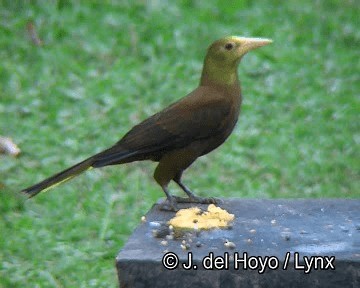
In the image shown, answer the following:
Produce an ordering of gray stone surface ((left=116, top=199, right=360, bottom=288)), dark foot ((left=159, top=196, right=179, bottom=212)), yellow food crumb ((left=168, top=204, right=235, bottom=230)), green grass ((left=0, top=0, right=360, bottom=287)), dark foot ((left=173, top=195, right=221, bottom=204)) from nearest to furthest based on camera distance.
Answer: gray stone surface ((left=116, top=199, right=360, bottom=288))
yellow food crumb ((left=168, top=204, right=235, bottom=230))
dark foot ((left=159, top=196, right=179, bottom=212))
dark foot ((left=173, top=195, right=221, bottom=204))
green grass ((left=0, top=0, right=360, bottom=287))

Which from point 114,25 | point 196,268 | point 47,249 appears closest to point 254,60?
point 114,25

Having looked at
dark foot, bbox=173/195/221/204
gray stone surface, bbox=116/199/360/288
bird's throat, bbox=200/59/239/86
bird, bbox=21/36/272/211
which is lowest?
gray stone surface, bbox=116/199/360/288

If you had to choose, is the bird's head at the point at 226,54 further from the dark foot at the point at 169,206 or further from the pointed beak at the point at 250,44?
the dark foot at the point at 169,206

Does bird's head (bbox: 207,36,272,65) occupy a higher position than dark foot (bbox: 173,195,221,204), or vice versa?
bird's head (bbox: 207,36,272,65)

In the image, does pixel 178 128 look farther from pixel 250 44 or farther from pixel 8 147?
pixel 8 147

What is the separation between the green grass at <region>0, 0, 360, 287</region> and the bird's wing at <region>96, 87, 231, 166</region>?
2.82 ft

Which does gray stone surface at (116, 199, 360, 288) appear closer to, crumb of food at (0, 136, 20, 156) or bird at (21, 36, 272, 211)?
bird at (21, 36, 272, 211)

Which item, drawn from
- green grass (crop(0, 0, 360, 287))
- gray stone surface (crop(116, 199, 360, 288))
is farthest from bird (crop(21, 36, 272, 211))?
green grass (crop(0, 0, 360, 287))

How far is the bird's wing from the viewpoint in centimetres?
489

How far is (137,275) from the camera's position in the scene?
3.95m

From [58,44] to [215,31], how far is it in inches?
61.8

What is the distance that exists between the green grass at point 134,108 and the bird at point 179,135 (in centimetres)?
77

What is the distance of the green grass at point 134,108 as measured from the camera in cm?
610

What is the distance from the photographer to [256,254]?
3.96 metres
